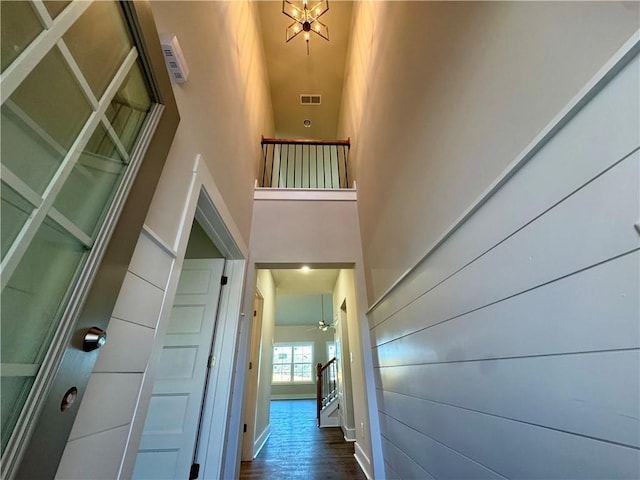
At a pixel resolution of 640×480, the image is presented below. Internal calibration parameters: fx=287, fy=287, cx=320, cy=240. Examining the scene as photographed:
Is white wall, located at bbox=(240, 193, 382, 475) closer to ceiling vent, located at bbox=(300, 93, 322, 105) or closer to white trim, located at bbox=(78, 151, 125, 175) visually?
white trim, located at bbox=(78, 151, 125, 175)

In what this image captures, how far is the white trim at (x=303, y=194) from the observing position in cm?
338

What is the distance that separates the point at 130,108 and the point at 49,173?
0.43 meters

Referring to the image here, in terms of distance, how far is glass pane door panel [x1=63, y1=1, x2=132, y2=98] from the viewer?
0.72 meters

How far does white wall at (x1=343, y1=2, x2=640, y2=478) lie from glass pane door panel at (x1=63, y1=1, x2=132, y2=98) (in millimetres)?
1208

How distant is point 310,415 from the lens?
691cm

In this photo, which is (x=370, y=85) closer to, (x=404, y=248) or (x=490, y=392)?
(x=404, y=248)

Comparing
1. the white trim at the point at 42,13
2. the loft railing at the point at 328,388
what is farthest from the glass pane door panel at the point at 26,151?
the loft railing at the point at 328,388

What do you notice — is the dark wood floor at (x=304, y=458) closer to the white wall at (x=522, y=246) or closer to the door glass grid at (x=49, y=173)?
the white wall at (x=522, y=246)

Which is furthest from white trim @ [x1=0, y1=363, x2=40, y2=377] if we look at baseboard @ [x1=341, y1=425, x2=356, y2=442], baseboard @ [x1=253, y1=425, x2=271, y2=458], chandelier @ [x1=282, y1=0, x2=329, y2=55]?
baseboard @ [x1=341, y1=425, x2=356, y2=442]

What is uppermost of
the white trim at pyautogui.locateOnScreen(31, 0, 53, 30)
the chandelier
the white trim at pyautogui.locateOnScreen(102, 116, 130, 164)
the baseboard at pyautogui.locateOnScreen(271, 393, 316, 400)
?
the chandelier

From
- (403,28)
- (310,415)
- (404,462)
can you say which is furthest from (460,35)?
(310,415)

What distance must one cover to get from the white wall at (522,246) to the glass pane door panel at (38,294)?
1.21 m

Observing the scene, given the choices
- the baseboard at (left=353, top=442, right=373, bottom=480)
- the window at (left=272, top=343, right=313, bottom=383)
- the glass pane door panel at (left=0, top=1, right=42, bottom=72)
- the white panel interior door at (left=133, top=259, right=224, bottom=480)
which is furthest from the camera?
the window at (left=272, top=343, right=313, bottom=383)

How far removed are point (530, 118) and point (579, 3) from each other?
0.26 m
